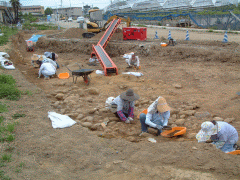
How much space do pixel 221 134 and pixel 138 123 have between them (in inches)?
79.4

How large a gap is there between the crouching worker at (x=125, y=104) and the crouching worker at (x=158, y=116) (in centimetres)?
52

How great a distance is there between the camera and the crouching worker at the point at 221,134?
3.43 metres

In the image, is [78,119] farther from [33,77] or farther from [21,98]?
[33,77]

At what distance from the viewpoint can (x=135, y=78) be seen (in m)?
8.66

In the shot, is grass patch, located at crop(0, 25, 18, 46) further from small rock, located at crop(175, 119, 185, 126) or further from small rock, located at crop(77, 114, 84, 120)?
small rock, located at crop(175, 119, 185, 126)

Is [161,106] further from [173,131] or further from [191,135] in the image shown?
[191,135]

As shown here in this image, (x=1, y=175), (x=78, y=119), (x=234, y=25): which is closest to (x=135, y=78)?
(x=78, y=119)

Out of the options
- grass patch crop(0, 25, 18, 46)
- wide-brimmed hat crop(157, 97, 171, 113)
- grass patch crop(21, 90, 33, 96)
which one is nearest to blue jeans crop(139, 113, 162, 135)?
wide-brimmed hat crop(157, 97, 171, 113)

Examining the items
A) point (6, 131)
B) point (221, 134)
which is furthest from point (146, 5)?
point (6, 131)

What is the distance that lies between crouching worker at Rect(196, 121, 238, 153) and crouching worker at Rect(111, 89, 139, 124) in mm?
1650

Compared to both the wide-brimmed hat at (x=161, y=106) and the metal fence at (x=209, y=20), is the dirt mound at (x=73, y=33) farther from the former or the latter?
the wide-brimmed hat at (x=161, y=106)

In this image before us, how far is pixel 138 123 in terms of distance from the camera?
16.6 ft

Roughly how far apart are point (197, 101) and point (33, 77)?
6.96 metres

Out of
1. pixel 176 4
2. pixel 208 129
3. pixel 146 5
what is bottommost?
pixel 208 129
